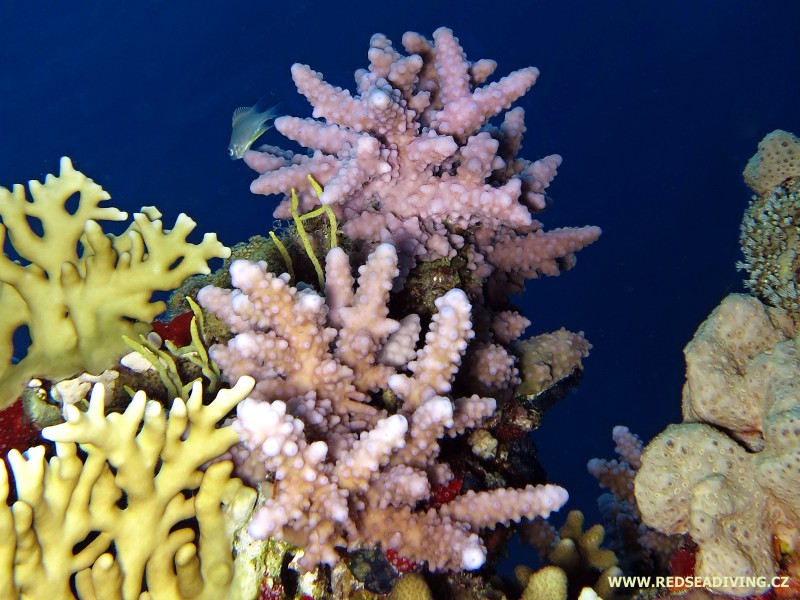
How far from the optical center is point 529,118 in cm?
3566

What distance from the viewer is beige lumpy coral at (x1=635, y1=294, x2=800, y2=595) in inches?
85.1

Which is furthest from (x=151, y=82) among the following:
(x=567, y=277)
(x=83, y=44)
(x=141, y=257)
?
(x=141, y=257)

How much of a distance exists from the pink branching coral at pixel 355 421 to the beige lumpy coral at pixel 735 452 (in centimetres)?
67

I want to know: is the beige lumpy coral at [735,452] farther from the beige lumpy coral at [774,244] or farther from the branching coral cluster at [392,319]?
the branching coral cluster at [392,319]

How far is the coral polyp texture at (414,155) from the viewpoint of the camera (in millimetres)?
2723

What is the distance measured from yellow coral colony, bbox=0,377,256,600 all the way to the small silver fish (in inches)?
163

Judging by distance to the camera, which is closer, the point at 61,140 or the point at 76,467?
the point at 76,467

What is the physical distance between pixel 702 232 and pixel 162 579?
37444 mm

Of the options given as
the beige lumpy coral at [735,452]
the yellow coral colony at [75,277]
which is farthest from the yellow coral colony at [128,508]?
the beige lumpy coral at [735,452]

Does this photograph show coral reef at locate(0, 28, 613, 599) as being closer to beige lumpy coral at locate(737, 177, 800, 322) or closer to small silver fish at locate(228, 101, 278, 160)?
beige lumpy coral at locate(737, 177, 800, 322)

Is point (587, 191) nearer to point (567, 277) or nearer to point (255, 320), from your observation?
point (567, 277)

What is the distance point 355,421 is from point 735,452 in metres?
1.53

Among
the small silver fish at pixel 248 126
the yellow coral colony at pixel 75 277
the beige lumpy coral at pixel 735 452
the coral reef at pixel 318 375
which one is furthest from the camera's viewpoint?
the small silver fish at pixel 248 126

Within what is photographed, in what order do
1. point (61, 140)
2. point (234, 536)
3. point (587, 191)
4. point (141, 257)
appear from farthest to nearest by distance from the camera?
1. point (587, 191)
2. point (61, 140)
3. point (141, 257)
4. point (234, 536)
